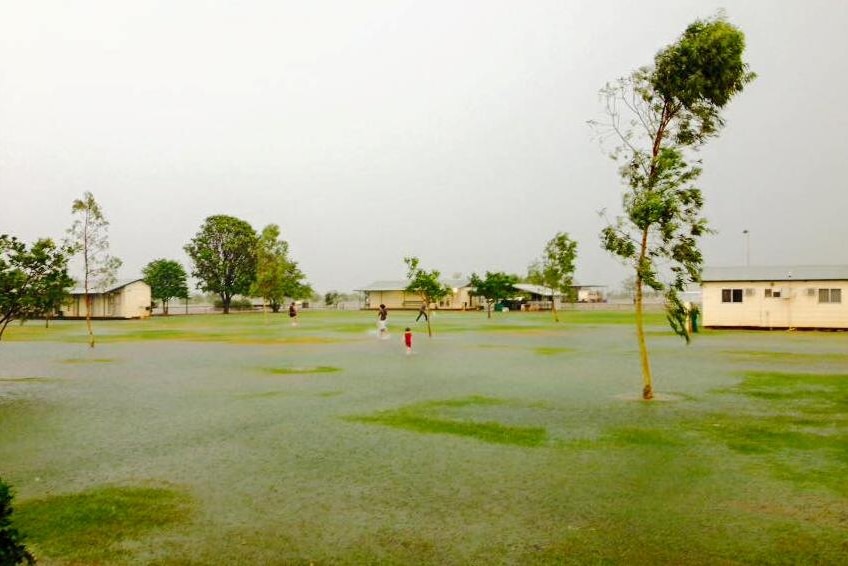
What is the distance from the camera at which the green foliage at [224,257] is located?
3883 inches

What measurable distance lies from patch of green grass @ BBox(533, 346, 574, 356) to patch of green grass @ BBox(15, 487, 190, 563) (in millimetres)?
21574

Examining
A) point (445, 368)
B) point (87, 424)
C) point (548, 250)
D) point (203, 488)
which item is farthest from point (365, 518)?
point (548, 250)

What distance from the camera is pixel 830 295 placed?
42.4m

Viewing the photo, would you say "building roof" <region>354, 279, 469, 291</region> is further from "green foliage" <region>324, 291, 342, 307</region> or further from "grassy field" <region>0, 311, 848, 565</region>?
"grassy field" <region>0, 311, 848, 565</region>

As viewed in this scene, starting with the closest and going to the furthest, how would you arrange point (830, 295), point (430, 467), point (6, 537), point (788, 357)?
point (6, 537) → point (430, 467) → point (788, 357) → point (830, 295)

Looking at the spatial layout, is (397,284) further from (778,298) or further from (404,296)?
(778,298)

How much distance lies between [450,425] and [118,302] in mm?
72171

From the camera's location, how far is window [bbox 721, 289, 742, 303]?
1757 inches

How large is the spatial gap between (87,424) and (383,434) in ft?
22.1

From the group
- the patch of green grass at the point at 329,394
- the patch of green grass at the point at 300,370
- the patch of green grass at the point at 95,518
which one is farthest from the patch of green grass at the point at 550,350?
the patch of green grass at the point at 95,518

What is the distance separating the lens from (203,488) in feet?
29.6

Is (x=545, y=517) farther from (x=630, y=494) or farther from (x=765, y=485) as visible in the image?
(x=765, y=485)

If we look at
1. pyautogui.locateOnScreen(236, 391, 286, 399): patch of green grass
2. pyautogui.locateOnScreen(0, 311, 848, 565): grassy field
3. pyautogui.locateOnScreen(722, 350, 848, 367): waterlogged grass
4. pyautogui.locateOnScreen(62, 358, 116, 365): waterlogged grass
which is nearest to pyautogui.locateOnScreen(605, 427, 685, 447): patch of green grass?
pyautogui.locateOnScreen(0, 311, 848, 565): grassy field

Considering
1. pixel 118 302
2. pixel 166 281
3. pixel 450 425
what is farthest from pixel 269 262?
pixel 450 425
